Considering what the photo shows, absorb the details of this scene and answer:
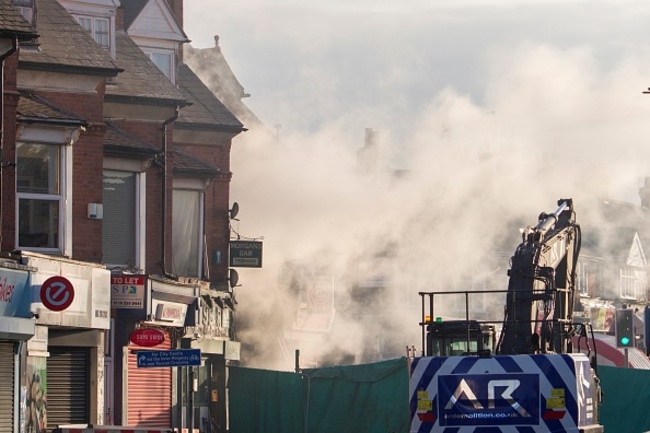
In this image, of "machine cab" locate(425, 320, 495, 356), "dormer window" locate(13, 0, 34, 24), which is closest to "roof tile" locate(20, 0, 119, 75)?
"dormer window" locate(13, 0, 34, 24)

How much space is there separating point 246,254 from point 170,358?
14251 millimetres

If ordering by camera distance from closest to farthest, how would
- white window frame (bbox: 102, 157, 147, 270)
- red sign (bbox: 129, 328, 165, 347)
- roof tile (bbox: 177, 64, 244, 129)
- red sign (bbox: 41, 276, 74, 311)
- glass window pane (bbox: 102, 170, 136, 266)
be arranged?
red sign (bbox: 41, 276, 74, 311), red sign (bbox: 129, 328, 165, 347), glass window pane (bbox: 102, 170, 136, 266), white window frame (bbox: 102, 157, 147, 270), roof tile (bbox: 177, 64, 244, 129)

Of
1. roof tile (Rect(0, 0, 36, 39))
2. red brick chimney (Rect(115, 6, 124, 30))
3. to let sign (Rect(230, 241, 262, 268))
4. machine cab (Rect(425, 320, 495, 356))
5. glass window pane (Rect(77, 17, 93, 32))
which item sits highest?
red brick chimney (Rect(115, 6, 124, 30))

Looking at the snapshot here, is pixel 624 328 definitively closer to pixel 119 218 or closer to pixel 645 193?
pixel 119 218

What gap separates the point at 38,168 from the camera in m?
26.9

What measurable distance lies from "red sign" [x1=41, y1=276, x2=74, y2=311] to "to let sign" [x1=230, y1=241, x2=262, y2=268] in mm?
12353

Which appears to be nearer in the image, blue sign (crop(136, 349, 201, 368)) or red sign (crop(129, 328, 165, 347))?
blue sign (crop(136, 349, 201, 368))

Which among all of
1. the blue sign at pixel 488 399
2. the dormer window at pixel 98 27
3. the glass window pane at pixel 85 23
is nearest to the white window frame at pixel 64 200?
the dormer window at pixel 98 27

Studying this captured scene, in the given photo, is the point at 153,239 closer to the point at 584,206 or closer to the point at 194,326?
the point at 194,326

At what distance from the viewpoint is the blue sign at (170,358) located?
2344cm

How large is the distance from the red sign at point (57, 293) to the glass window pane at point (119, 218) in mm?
4838

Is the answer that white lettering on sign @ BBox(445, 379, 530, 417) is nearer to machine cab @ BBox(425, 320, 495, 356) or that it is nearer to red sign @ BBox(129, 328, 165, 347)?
machine cab @ BBox(425, 320, 495, 356)

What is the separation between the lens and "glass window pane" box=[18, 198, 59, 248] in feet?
87.8

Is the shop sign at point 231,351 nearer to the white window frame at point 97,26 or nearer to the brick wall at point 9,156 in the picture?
the white window frame at point 97,26
